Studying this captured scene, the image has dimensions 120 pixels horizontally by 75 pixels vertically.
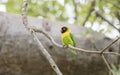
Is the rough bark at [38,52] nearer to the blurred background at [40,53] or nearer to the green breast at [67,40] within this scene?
the blurred background at [40,53]

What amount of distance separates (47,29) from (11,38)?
19cm

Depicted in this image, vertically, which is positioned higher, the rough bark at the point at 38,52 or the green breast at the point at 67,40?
the green breast at the point at 67,40

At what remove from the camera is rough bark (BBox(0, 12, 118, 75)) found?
160cm

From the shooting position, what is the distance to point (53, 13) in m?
3.07

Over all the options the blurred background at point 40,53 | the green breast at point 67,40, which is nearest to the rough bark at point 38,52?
the blurred background at point 40,53

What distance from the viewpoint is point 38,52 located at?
163 cm

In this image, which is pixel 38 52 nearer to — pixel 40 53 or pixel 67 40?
pixel 40 53

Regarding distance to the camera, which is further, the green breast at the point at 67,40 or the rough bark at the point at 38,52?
the rough bark at the point at 38,52

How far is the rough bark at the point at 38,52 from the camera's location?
160cm

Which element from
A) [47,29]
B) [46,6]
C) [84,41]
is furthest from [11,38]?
[46,6]

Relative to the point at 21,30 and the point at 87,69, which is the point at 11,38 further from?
the point at 87,69

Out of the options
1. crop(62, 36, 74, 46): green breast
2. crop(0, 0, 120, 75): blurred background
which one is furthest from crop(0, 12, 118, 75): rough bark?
crop(62, 36, 74, 46): green breast

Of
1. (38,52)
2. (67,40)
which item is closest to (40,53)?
(38,52)

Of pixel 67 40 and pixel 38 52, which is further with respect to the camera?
pixel 38 52
